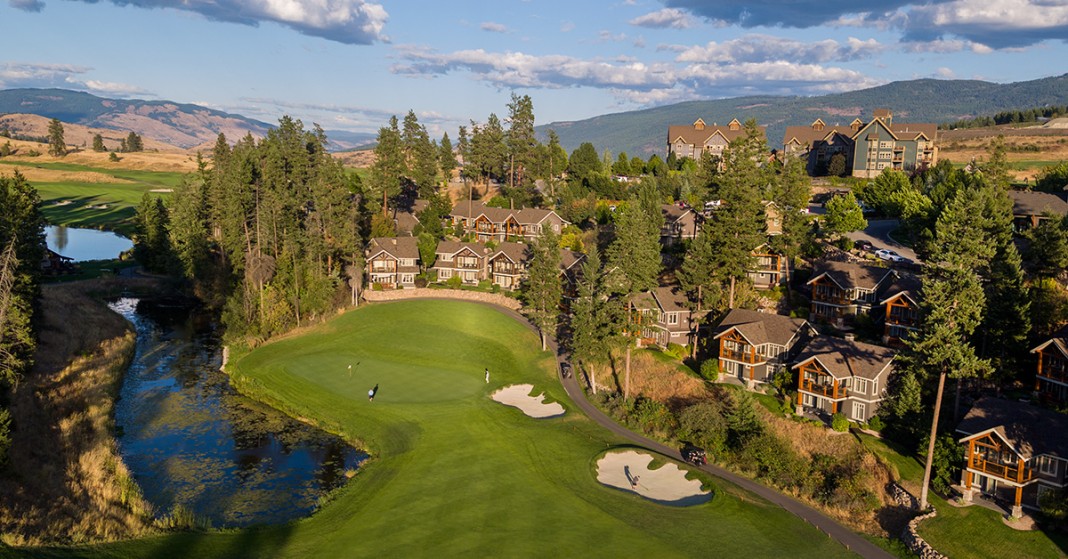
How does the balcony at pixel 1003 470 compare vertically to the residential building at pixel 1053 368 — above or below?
below

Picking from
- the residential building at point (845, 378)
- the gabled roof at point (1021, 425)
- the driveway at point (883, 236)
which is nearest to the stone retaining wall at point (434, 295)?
the residential building at point (845, 378)

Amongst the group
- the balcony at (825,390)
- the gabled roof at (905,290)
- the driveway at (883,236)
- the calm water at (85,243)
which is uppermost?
the driveway at (883,236)

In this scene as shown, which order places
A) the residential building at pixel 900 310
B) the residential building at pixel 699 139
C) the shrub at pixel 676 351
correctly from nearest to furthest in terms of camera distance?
the residential building at pixel 900 310, the shrub at pixel 676 351, the residential building at pixel 699 139

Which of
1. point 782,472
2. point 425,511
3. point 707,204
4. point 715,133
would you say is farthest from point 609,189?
point 425,511

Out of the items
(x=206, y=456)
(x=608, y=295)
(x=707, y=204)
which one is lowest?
(x=206, y=456)

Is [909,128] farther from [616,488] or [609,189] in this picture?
[616,488]

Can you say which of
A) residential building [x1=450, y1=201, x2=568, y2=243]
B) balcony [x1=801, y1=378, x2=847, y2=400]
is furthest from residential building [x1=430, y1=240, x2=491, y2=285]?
balcony [x1=801, y1=378, x2=847, y2=400]

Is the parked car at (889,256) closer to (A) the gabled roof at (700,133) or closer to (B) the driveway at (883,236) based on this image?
(B) the driveway at (883,236)
